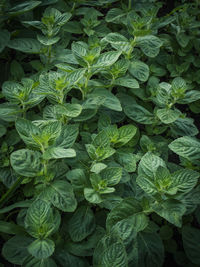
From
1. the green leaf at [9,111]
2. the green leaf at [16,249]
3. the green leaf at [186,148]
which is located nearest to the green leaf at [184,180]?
the green leaf at [186,148]

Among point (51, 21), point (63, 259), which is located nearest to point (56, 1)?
point (51, 21)

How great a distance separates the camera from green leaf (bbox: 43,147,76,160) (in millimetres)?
1049

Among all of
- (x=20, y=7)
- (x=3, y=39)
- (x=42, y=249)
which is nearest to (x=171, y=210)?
(x=42, y=249)

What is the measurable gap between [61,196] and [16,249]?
281 mm

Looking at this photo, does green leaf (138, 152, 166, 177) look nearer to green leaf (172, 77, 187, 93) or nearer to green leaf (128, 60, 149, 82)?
green leaf (172, 77, 187, 93)

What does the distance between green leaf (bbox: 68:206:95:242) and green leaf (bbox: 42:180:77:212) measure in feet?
0.42

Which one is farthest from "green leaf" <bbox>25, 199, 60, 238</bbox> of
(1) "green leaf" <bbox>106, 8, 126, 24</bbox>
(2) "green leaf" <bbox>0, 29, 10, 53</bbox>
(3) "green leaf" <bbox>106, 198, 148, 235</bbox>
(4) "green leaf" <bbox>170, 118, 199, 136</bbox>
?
(1) "green leaf" <bbox>106, 8, 126, 24</bbox>

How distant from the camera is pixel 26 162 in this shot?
1152mm

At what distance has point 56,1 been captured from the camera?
188 centimetres

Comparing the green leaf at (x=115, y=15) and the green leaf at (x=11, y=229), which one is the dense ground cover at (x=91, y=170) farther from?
the green leaf at (x=115, y=15)

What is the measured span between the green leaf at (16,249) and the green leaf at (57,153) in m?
0.38

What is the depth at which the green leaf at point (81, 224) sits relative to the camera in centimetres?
119

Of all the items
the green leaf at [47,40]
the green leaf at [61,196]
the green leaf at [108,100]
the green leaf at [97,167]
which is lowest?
the green leaf at [61,196]

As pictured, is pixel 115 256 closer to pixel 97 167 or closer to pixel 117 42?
pixel 97 167
